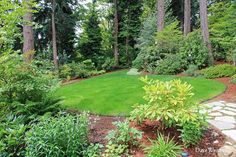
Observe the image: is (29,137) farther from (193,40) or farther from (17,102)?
(193,40)

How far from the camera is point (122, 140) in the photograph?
3400 mm

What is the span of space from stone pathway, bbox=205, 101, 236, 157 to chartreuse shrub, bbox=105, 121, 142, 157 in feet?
3.67

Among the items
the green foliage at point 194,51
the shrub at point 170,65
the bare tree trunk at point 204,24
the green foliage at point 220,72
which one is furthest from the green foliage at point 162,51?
the green foliage at point 220,72

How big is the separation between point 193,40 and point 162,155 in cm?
909

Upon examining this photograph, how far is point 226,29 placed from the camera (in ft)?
40.4

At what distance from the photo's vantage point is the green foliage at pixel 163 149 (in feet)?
10.1

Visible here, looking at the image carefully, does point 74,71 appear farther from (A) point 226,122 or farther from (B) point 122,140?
(B) point 122,140

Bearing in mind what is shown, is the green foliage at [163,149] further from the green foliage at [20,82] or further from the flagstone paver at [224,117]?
the green foliage at [20,82]

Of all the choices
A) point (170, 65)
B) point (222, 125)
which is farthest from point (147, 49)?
point (222, 125)

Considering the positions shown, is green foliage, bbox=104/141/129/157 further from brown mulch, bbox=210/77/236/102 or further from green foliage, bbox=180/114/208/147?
brown mulch, bbox=210/77/236/102

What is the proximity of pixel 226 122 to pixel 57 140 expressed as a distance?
9.04 ft

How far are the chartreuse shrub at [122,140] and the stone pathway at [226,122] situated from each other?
1118mm

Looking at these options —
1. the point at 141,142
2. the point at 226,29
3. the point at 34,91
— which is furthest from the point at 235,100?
the point at 226,29

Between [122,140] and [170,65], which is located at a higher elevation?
[170,65]
